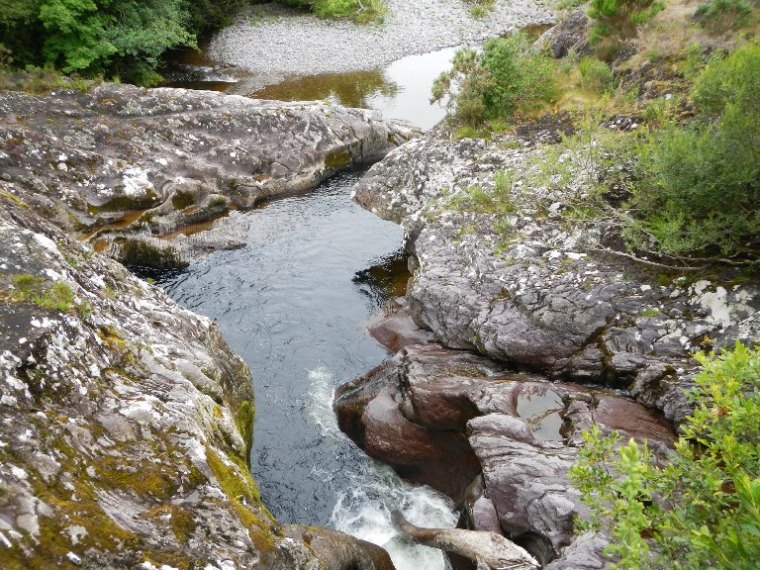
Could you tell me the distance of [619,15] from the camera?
20969 millimetres

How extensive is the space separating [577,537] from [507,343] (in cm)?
559

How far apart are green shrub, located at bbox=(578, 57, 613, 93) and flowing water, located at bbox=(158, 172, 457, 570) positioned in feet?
28.9

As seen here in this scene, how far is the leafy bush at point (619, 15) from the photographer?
20.3m

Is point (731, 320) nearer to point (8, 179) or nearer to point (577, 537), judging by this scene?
point (577, 537)

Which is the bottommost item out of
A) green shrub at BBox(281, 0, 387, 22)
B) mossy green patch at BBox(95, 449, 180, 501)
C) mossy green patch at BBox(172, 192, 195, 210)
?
mossy green patch at BBox(172, 192, 195, 210)

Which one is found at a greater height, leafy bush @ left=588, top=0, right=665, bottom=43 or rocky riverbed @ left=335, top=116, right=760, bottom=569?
leafy bush @ left=588, top=0, right=665, bottom=43

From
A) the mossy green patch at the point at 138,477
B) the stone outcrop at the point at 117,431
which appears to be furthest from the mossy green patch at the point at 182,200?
the mossy green patch at the point at 138,477

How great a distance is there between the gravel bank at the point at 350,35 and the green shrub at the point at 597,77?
2057cm

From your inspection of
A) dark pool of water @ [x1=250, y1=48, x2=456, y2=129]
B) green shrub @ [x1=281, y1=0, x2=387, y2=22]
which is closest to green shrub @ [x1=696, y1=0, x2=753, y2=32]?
dark pool of water @ [x1=250, y1=48, x2=456, y2=129]

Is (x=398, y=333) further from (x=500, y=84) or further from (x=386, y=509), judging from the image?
(x=500, y=84)

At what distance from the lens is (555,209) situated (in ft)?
51.5

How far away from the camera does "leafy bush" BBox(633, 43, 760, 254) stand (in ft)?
35.6

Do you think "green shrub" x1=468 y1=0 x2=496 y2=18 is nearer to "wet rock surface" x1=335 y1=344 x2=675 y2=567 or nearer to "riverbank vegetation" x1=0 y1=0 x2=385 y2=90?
"riverbank vegetation" x1=0 y1=0 x2=385 y2=90

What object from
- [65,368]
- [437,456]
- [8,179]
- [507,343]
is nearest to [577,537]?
[437,456]
